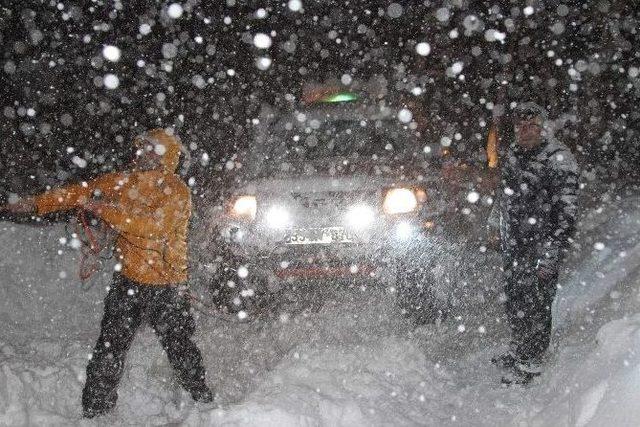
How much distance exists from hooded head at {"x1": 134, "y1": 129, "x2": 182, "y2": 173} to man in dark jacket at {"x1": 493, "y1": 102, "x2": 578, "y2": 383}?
2.36 meters

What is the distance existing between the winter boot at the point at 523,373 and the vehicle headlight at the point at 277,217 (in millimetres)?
2217

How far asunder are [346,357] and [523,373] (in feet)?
4.21

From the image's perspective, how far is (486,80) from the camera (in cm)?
1225

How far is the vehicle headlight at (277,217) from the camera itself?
194 inches

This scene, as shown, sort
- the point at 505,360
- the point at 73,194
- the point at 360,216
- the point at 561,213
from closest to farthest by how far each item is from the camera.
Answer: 1. the point at 73,194
2. the point at 561,213
3. the point at 505,360
4. the point at 360,216

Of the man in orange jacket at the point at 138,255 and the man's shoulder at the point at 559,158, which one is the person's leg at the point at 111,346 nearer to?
the man in orange jacket at the point at 138,255

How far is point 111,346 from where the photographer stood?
321cm

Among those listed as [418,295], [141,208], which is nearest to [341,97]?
[418,295]

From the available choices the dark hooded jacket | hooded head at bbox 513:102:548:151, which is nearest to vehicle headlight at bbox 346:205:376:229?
the dark hooded jacket

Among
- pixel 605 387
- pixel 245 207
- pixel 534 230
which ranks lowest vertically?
pixel 245 207

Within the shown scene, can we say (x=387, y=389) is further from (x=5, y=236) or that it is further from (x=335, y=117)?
(x=5, y=236)

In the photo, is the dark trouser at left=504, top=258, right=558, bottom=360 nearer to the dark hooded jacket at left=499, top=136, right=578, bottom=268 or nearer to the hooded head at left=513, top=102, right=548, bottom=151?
the dark hooded jacket at left=499, top=136, right=578, bottom=268

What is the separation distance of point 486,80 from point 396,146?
725 centimetres

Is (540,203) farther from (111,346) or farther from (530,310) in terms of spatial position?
(111,346)
